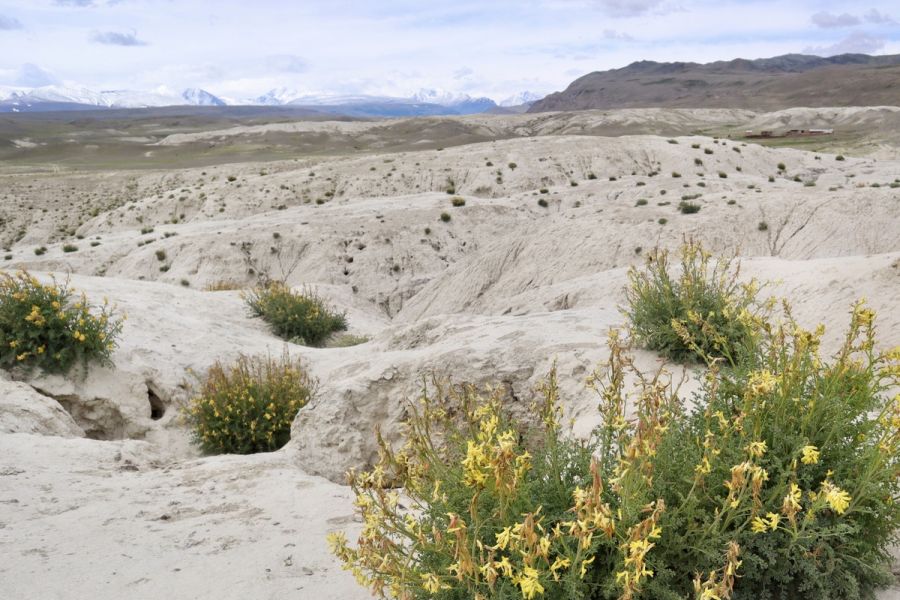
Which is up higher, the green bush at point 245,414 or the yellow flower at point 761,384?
the yellow flower at point 761,384

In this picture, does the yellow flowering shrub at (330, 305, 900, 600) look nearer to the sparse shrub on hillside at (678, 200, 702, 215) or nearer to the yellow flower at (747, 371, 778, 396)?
the yellow flower at (747, 371, 778, 396)

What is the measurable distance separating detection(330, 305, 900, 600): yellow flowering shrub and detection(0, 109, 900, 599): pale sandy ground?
156cm

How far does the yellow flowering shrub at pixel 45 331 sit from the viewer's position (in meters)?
9.14

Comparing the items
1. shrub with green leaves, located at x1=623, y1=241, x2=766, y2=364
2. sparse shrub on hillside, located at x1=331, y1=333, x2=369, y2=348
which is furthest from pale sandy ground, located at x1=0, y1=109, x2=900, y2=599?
sparse shrub on hillside, located at x1=331, y1=333, x2=369, y2=348

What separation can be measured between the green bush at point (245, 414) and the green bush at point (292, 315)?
5.36 meters

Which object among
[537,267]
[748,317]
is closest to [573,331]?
[748,317]

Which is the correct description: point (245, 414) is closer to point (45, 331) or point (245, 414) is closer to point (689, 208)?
point (45, 331)

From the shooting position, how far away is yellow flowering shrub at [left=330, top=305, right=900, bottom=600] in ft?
8.39

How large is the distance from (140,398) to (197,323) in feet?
10.7

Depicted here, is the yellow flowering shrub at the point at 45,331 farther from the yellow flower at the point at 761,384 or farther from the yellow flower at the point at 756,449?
the yellow flower at the point at 756,449

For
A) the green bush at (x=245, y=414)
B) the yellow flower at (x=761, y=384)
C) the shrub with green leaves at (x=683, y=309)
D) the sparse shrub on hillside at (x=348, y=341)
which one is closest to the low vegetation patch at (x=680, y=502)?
the yellow flower at (x=761, y=384)

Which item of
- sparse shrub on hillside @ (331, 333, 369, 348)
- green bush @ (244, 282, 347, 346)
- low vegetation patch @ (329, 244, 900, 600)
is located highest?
low vegetation patch @ (329, 244, 900, 600)

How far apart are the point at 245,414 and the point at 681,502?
249 inches

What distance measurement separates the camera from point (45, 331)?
9328 millimetres
